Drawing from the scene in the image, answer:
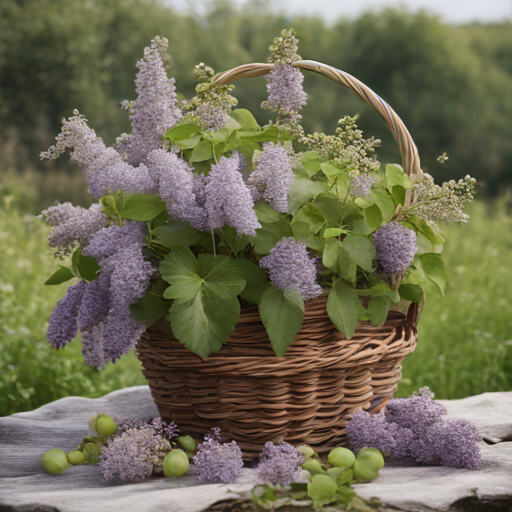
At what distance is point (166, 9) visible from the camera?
1041cm

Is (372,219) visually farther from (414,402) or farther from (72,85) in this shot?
(72,85)

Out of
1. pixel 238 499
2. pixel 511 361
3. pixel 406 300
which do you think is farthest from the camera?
pixel 511 361

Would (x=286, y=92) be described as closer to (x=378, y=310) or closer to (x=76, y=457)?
(x=378, y=310)

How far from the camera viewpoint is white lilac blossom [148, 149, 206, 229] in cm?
104

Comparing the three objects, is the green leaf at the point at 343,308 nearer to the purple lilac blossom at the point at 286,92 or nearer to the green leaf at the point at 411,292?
the green leaf at the point at 411,292

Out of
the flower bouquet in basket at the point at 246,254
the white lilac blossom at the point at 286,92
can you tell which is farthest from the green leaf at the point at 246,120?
the white lilac blossom at the point at 286,92

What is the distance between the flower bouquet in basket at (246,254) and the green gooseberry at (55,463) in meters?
0.21

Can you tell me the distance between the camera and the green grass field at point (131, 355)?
6.64 feet

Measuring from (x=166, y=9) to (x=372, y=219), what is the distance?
10.3m

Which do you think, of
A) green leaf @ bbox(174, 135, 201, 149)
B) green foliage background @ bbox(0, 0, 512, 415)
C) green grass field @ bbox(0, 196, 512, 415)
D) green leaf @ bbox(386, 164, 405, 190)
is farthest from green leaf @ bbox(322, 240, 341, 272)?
green foliage background @ bbox(0, 0, 512, 415)

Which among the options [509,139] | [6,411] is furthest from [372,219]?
[509,139]

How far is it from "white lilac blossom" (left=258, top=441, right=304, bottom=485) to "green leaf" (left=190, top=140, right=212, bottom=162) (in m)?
0.55

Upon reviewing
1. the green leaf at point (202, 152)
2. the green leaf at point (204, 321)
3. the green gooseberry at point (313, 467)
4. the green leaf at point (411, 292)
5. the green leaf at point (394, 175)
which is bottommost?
the green gooseberry at point (313, 467)

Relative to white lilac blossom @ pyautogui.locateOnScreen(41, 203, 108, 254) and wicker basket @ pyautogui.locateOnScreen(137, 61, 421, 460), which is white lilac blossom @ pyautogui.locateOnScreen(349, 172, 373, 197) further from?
white lilac blossom @ pyautogui.locateOnScreen(41, 203, 108, 254)
